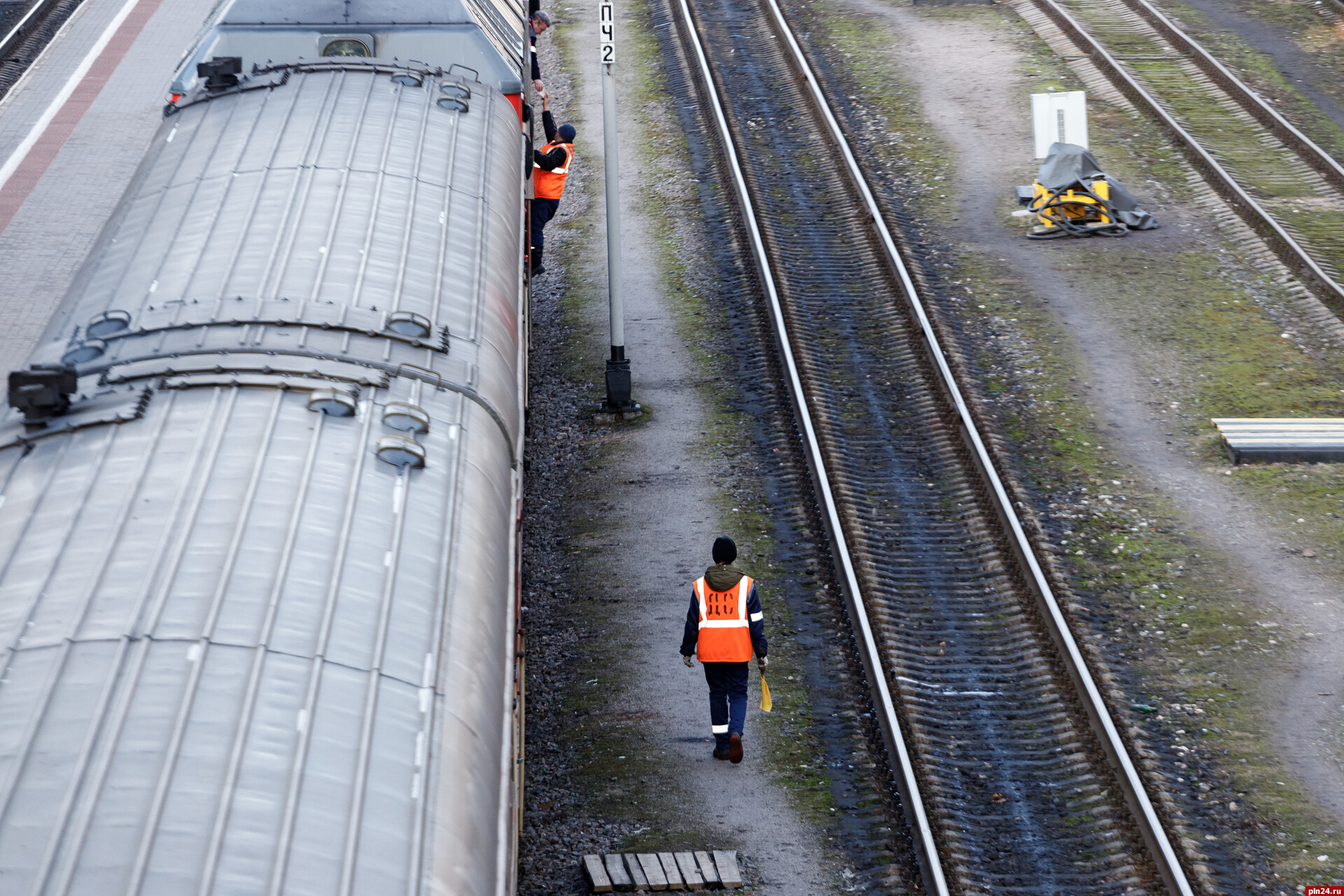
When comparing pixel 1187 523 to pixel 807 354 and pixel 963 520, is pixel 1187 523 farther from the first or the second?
pixel 807 354

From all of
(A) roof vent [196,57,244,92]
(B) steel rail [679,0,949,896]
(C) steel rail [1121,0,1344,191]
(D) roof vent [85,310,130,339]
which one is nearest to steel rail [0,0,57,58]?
(B) steel rail [679,0,949,896]

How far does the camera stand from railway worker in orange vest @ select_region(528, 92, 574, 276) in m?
13.9

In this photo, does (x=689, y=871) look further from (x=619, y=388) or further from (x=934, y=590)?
(x=619, y=388)

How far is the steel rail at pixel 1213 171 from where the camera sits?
14.7 meters

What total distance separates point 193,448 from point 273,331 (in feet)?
3.97

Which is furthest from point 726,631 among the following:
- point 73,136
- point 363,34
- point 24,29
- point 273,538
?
point 24,29

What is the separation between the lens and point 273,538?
551 cm

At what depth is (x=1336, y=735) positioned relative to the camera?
29.3ft

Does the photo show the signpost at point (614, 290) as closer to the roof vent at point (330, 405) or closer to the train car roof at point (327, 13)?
the train car roof at point (327, 13)

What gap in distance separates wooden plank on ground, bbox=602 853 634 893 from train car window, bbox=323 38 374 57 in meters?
7.98

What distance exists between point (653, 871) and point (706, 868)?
31 cm

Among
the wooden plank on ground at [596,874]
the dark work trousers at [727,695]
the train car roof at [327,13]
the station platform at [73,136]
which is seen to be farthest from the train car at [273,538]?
the station platform at [73,136]

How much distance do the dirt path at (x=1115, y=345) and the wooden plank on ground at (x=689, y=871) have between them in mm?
3928

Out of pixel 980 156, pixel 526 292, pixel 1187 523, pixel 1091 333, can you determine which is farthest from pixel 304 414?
pixel 980 156
